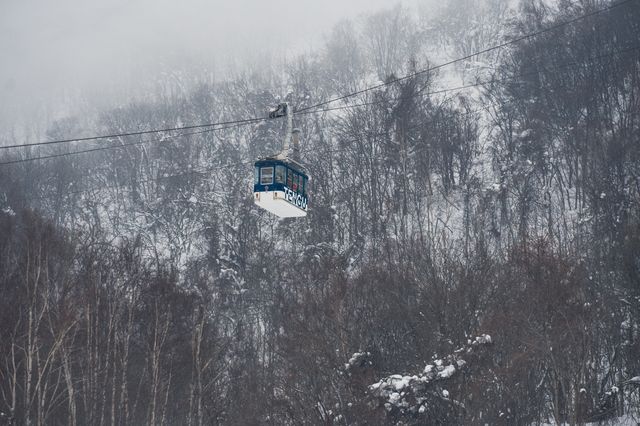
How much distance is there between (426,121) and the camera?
47.3 m

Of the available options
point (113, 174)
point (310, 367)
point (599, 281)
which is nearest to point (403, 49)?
point (113, 174)

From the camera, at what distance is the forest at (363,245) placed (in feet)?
74.7

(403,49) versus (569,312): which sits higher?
(403,49)

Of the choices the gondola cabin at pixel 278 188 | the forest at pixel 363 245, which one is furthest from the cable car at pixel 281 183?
the forest at pixel 363 245

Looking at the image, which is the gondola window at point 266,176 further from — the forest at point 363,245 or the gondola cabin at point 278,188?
the forest at point 363,245

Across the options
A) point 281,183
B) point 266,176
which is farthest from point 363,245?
point 281,183

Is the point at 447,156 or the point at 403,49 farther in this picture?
the point at 403,49

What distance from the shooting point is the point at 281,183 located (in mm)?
13086

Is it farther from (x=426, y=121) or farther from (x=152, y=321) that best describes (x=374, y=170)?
(x=152, y=321)

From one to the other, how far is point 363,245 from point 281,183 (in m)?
28.6

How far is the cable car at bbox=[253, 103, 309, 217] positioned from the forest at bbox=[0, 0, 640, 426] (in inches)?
323

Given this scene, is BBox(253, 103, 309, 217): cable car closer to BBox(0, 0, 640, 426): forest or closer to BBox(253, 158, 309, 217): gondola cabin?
BBox(253, 158, 309, 217): gondola cabin

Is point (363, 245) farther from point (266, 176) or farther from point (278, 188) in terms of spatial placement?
point (278, 188)

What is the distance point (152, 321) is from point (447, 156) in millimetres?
25155
